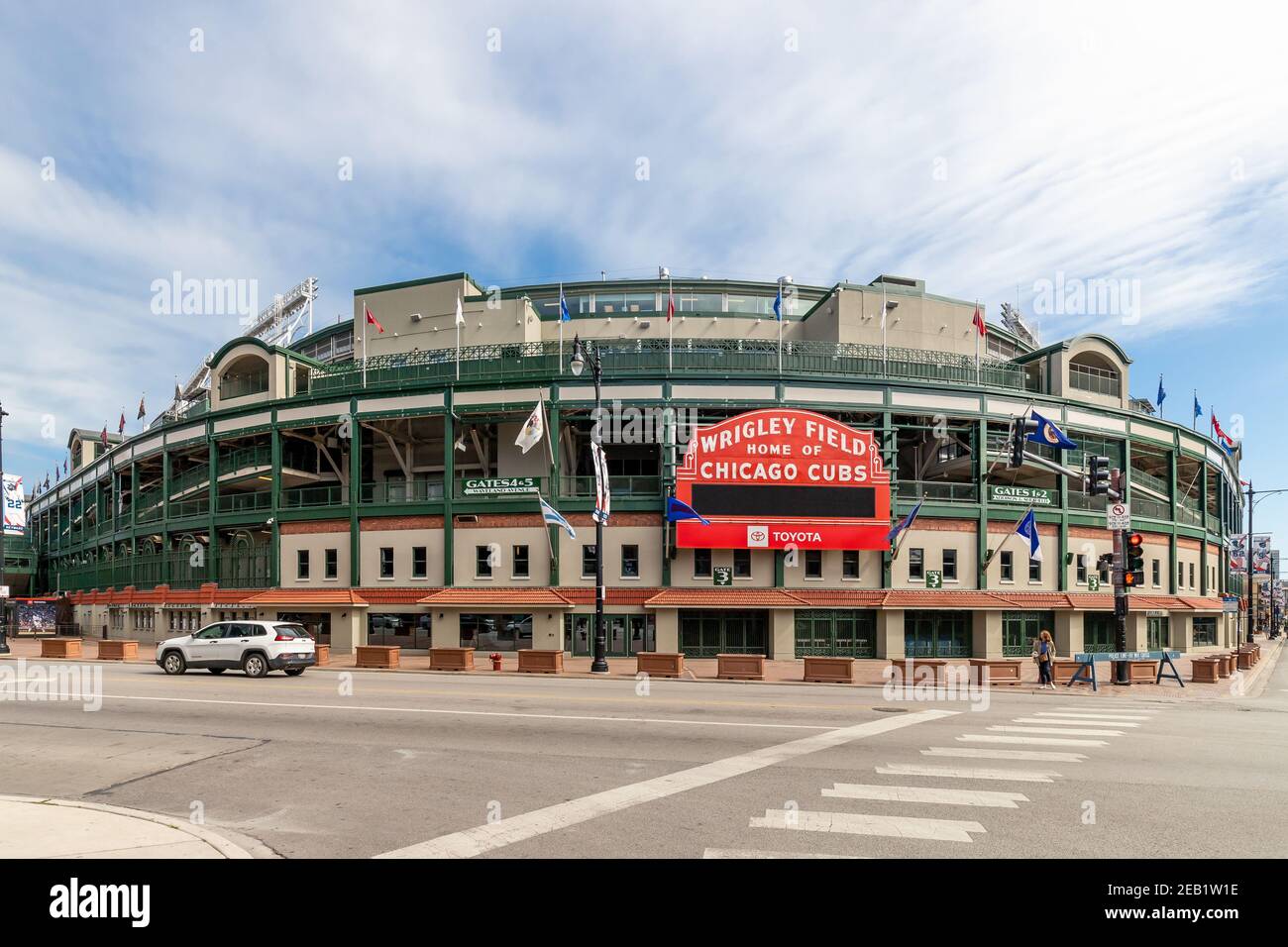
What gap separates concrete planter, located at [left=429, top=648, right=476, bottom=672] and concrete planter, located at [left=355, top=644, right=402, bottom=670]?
1620 mm

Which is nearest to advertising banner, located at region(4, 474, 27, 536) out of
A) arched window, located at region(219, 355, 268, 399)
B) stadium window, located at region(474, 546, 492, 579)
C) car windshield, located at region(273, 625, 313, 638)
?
arched window, located at region(219, 355, 268, 399)

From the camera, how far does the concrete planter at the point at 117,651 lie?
32000 mm

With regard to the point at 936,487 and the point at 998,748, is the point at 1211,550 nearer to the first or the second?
the point at 936,487

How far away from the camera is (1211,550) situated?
A: 161 feet

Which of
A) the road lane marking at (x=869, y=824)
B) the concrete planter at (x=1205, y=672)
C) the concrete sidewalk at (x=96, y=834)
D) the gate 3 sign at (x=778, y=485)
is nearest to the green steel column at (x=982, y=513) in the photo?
the gate 3 sign at (x=778, y=485)

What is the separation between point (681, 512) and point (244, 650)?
53.3ft

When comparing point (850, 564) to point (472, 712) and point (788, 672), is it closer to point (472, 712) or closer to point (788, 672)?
point (788, 672)

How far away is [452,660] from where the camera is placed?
28.1 m

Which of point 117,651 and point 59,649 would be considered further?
point 59,649

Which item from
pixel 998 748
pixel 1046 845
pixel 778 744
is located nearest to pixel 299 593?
pixel 778 744

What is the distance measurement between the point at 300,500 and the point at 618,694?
23436mm

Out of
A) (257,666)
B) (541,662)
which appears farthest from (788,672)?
(257,666)

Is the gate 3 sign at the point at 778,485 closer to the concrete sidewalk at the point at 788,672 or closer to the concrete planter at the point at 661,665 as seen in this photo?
the concrete sidewalk at the point at 788,672

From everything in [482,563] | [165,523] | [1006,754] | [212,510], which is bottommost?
[1006,754]
